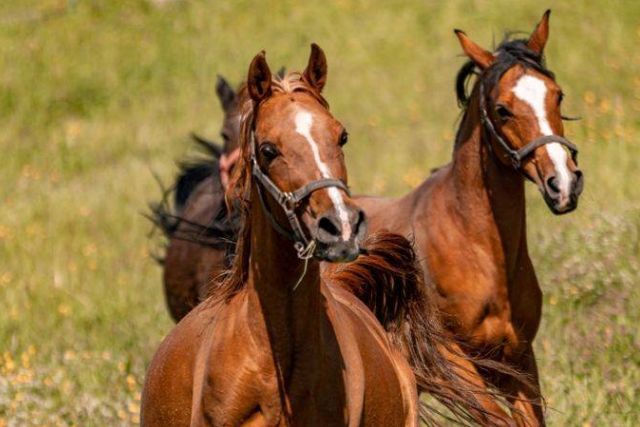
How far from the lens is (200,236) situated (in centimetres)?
930

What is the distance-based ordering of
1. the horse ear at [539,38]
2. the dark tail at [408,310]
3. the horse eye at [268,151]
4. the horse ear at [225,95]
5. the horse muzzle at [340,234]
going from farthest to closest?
the horse ear at [225,95], the horse ear at [539,38], the dark tail at [408,310], the horse eye at [268,151], the horse muzzle at [340,234]

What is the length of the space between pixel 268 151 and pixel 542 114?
9.06ft

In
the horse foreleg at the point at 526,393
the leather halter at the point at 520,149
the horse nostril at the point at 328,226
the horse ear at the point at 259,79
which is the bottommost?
the horse foreleg at the point at 526,393

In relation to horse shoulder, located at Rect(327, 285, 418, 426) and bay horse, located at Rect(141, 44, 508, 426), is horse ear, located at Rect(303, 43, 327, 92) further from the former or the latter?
horse shoulder, located at Rect(327, 285, 418, 426)

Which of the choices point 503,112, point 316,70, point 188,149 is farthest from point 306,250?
point 188,149

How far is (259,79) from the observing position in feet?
16.0

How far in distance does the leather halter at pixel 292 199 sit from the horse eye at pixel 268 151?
6 centimetres

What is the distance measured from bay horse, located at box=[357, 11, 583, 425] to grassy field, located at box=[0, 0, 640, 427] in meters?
1.09

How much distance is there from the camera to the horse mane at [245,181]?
Answer: 16.0 ft

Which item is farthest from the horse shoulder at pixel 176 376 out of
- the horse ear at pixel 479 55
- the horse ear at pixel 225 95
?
the horse ear at pixel 225 95

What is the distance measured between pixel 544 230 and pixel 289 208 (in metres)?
8.03

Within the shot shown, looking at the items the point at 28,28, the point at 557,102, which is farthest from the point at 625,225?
the point at 28,28

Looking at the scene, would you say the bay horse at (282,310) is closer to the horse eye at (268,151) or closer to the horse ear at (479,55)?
the horse eye at (268,151)

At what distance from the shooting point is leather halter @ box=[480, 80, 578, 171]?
22.9 ft
